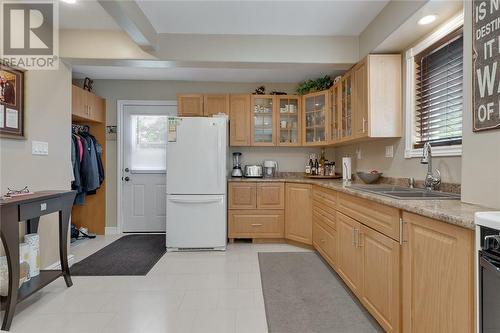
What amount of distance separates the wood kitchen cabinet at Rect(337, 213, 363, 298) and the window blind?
95 centimetres

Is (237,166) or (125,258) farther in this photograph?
(237,166)

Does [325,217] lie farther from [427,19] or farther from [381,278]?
[427,19]

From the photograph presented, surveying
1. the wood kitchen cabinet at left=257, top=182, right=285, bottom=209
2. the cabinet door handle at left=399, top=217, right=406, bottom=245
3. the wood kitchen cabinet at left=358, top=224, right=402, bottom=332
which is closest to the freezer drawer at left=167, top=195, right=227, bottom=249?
the wood kitchen cabinet at left=257, top=182, right=285, bottom=209

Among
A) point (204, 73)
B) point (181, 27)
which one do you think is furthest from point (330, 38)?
point (204, 73)

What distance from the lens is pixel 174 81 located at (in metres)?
4.34

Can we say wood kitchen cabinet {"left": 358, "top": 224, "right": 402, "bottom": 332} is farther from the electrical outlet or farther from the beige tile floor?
the electrical outlet

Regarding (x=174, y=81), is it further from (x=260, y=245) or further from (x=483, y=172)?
(x=483, y=172)

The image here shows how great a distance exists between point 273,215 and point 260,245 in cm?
45

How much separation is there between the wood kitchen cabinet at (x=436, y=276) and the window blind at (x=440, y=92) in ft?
3.48

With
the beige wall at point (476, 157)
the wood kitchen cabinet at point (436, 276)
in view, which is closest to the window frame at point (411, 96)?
the beige wall at point (476, 157)

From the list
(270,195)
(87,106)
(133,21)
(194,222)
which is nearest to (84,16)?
(133,21)

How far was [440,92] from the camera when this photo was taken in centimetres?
217

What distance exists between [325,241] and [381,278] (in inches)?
48.2

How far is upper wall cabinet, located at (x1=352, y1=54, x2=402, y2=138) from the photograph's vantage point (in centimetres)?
261
